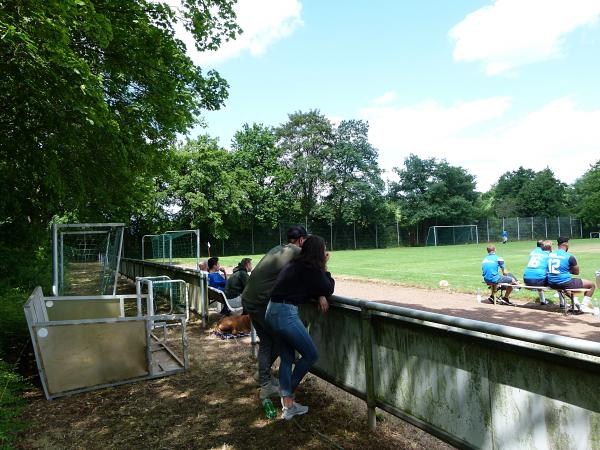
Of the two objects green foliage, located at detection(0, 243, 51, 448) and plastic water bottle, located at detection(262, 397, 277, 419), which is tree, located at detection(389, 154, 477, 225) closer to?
green foliage, located at detection(0, 243, 51, 448)

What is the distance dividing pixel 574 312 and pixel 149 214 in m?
32.7

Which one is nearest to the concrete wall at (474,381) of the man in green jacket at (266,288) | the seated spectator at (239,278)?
the man in green jacket at (266,288)

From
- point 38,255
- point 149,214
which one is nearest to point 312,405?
point 38,255

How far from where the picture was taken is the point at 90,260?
1036 centimetres

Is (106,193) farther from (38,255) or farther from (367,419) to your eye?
(367,419)

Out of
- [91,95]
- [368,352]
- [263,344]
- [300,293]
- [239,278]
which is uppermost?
[91,95]

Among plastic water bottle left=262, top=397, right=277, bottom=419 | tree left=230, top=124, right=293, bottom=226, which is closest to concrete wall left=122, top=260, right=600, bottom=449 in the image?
plastic water bottle left=262, top=397, right=277, bottom=419

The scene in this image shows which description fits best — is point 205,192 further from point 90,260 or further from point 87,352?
point 87,352

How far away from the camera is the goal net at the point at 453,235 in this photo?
55.4 metres

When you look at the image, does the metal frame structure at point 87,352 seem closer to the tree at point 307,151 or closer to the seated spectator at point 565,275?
the seated spectator at point 565,275

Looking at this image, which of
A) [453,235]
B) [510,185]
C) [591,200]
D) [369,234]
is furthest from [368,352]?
[510,185]

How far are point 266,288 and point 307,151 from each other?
5503 centimetres

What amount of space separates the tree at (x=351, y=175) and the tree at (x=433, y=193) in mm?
4881

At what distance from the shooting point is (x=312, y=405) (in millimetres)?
4574
